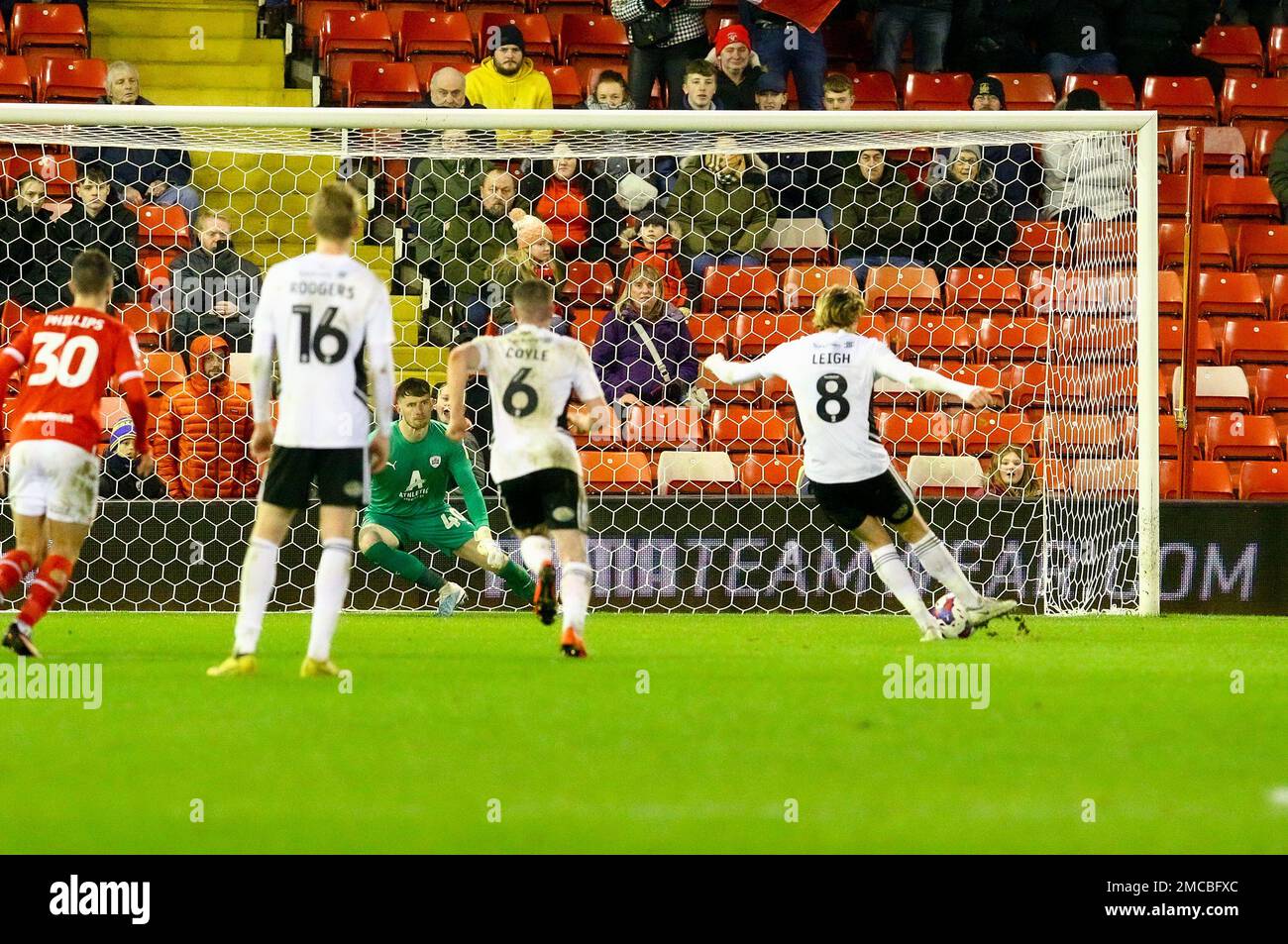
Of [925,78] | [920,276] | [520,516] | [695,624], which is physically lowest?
[695,624]

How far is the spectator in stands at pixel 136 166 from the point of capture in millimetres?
12445

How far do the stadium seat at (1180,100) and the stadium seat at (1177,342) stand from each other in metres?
2.68

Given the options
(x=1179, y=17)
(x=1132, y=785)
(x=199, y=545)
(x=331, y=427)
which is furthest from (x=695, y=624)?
(x=1179, y=17)

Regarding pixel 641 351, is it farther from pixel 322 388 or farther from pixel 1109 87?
pixel 1109 87

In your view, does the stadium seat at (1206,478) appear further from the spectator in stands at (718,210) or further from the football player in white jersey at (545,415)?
the football player in white jersey at (545,415)

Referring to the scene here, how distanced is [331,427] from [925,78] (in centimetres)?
942

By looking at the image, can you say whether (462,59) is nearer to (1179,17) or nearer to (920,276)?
(920,276)

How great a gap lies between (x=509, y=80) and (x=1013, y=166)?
383 centimetres

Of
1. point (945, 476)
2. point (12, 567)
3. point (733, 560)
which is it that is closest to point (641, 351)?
point (733, 560)

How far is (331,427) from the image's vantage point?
6699 mm

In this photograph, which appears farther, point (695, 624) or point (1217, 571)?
point (1217, 571)

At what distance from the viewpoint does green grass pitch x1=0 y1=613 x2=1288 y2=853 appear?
4.18 metres

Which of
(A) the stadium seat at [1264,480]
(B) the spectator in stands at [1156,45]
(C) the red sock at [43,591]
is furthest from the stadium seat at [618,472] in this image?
(B) the spectator in stands at [1156,45]

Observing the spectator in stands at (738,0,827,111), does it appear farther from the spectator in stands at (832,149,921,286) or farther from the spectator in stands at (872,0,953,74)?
the spectator in stands at (832,149,921,286)
